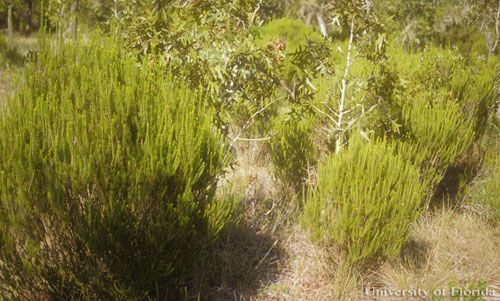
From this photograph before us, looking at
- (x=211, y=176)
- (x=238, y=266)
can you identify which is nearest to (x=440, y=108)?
(x=238, y=266)

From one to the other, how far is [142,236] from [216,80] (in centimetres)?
137

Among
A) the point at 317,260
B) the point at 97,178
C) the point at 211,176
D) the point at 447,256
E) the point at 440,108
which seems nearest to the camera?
the point at 97,178

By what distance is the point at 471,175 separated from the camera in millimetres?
4805

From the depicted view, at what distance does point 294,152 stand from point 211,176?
1.72 m

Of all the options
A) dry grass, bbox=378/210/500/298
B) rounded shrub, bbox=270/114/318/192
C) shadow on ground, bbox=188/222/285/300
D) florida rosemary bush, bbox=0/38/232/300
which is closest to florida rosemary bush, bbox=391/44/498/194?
dry grass, bbox=378/210/500/298

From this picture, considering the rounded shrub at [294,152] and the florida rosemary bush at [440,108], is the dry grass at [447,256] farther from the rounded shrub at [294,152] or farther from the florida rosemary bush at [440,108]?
the rounded shrub at [294,152]

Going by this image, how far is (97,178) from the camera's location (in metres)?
2.24

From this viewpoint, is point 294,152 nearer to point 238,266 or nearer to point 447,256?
point 238,266

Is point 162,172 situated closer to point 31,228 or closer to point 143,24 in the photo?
point 31,228

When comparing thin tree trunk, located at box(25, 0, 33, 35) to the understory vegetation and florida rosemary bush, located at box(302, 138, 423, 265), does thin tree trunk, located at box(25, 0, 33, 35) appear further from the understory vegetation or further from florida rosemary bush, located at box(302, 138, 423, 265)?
florida rosemary bush, located at box(302, 138, 423, 265)

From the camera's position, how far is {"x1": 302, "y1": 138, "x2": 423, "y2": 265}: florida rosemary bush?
277cm

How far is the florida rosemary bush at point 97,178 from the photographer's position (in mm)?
2188

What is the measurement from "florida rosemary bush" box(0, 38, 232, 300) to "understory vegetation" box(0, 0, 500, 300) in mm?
10

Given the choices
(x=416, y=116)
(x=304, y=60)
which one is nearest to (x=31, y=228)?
(x=304, y=60)
